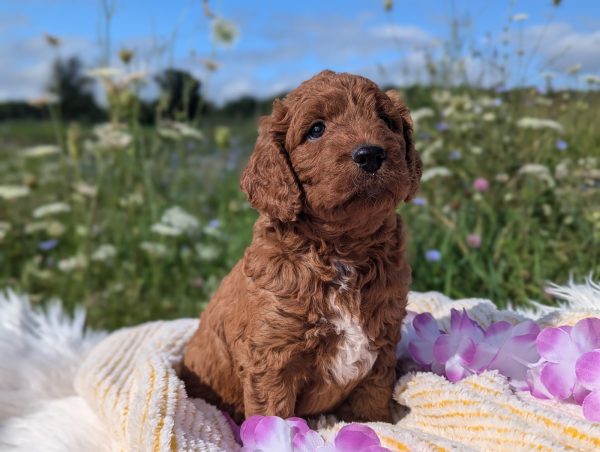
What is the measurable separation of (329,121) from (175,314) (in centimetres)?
292

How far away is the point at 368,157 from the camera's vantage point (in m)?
1.64

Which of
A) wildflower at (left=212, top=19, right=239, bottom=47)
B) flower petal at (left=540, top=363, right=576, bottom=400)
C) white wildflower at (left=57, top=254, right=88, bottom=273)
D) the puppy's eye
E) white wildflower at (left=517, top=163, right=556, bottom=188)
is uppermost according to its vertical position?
wildflower at (left=212, top=19, right=239, bottom=47)

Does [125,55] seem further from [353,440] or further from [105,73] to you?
[353,440]

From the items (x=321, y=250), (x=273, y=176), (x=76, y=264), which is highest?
(x=273, y=176)

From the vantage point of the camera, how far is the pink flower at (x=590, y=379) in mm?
1746

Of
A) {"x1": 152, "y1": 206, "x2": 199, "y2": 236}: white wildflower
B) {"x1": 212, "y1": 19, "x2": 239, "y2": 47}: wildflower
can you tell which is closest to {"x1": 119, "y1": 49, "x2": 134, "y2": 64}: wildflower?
{"x1": 212, "y1": 19, "x2": 239, "y2": 47}: wildflower

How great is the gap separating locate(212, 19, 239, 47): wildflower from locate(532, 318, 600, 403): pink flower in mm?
3818

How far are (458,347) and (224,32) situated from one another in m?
3.64

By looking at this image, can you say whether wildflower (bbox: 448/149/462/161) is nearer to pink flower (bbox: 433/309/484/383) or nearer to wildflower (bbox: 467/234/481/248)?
wildflower (bbox: 467/234/481/248)

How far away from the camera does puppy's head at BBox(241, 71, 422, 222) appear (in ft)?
5.45

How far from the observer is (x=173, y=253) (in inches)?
191

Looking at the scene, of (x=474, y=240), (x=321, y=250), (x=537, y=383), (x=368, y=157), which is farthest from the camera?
(x=474, y=240)

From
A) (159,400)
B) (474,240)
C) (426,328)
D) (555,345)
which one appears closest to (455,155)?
(474,240)

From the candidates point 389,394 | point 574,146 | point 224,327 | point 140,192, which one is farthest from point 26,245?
point 574,146
